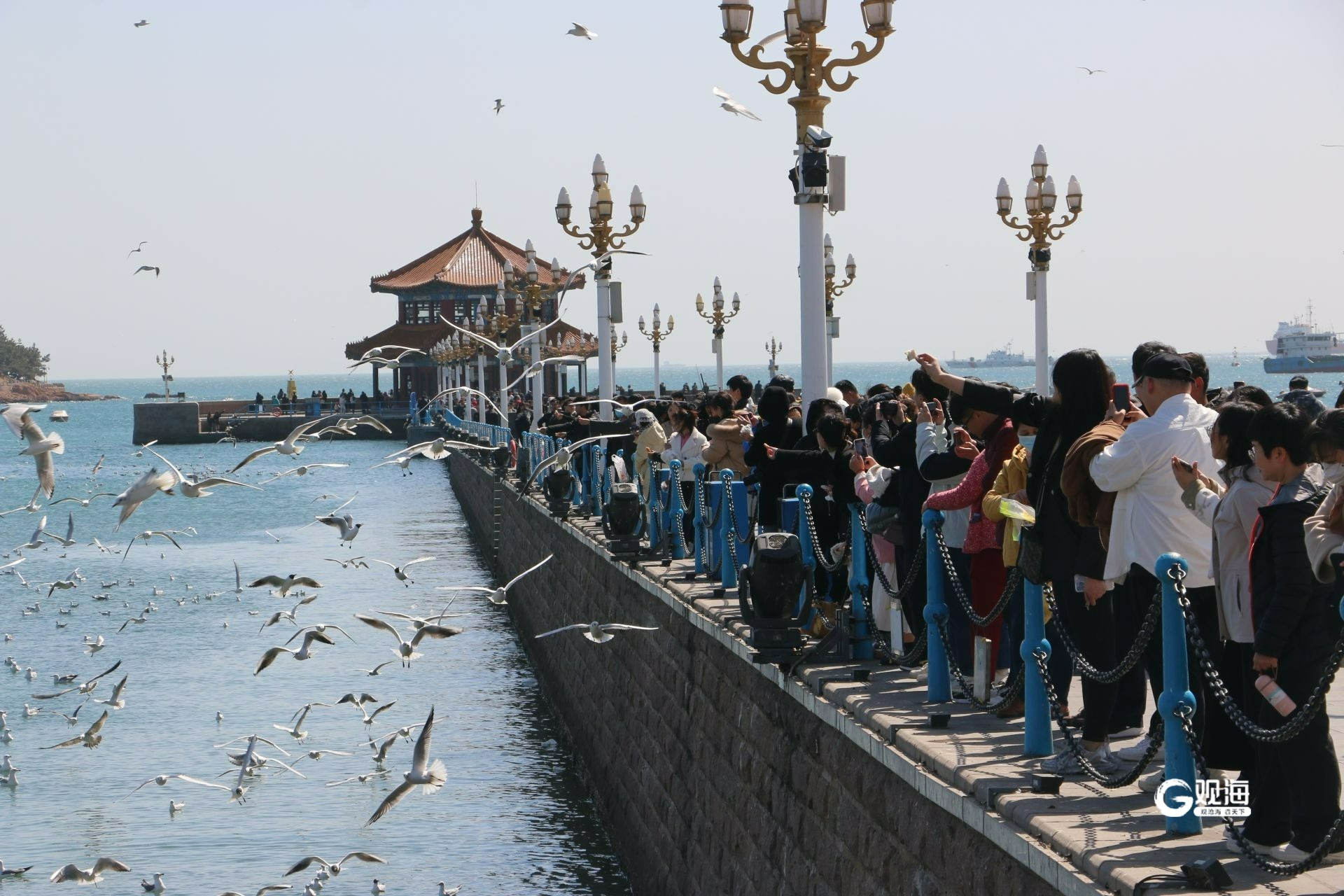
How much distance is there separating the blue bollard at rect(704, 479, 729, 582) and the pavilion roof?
83.6 meters

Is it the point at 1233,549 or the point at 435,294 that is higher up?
the point at 435,294

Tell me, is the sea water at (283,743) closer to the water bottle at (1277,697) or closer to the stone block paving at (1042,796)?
the stone block paving at (1042,796)

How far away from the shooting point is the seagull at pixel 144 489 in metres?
9.41

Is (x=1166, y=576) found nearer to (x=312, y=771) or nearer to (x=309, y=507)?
(x=312, y=771)

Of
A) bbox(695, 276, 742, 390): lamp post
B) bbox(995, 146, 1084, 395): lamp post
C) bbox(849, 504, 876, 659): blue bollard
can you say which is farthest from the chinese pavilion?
bbox(849, 504, 876, 659): blue bollard

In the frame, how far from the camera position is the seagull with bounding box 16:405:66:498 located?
10.7 m

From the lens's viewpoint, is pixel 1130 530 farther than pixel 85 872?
No

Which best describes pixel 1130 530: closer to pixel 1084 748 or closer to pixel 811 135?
pixel 1084 748

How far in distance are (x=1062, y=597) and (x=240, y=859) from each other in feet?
35.5

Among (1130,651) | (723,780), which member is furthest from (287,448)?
(1130,651)

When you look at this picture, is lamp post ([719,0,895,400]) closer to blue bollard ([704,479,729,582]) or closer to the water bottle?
blue bollard ([704,479,729,582])

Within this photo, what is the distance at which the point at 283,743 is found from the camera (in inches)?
799

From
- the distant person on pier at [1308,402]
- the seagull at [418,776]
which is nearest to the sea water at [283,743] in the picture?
the seagull at [418,776]

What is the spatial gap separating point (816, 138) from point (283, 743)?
1194 cm
